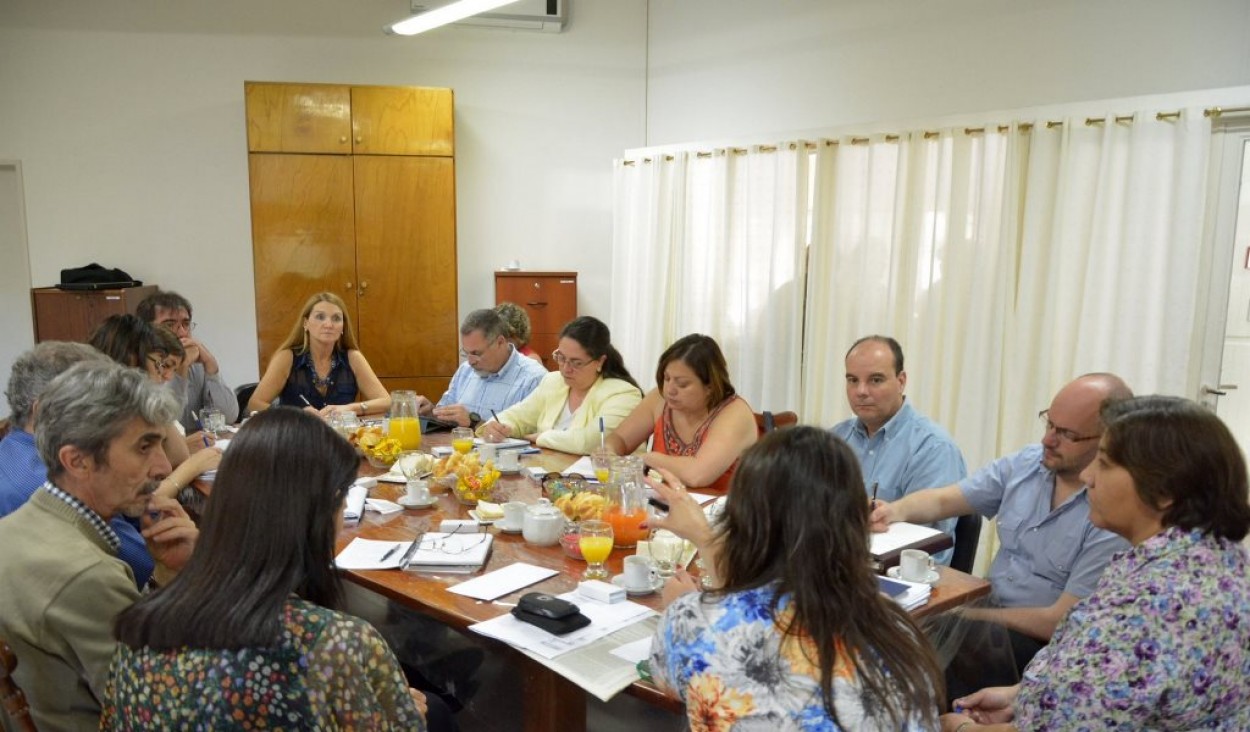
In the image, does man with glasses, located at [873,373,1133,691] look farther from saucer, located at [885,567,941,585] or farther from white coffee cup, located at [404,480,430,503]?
white coffee cup, located at [404,480,430,503]

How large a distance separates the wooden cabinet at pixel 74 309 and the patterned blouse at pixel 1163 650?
5367 mm

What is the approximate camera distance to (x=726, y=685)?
1.33 metres

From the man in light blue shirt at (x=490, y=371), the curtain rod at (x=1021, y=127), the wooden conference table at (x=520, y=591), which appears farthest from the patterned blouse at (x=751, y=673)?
the curtain rod at (x=1021, y=127)

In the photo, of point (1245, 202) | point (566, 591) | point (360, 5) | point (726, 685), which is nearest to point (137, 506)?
point (566, 591)

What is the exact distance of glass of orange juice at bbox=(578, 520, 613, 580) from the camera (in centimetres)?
213

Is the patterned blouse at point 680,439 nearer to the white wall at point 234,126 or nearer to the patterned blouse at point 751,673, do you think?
the patterned blouse at point 751,673

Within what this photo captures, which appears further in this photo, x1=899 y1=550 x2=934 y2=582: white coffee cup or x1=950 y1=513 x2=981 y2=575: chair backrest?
x1=950 y1=513 x2=981 y2=575: chair backrest

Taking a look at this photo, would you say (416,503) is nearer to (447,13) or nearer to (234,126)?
(447,13)

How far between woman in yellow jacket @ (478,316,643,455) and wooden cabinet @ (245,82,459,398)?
2119mm

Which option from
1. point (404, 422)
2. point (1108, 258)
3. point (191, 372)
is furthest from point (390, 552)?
point (1108, 258)

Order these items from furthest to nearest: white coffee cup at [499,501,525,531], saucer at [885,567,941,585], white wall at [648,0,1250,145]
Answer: white wall at [648,0,1250,145]
white coffee cup at [499,501,525,531]
saucer at [885,567,941,585]

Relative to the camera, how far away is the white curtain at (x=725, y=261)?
4.96m

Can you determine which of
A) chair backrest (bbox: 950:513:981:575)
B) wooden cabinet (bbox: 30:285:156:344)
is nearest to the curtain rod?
chair backrest (bbox: 950:513:981:575)

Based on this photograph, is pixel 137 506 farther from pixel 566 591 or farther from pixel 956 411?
pixel 956 411
